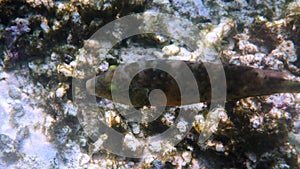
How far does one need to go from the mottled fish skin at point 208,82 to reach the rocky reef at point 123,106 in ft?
3.88

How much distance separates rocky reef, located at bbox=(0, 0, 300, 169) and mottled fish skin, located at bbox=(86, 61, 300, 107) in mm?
1183

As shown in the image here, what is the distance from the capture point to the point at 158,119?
4.36 meters

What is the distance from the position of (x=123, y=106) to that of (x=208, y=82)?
1.82 meters

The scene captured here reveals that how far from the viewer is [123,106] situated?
4391 millimetres

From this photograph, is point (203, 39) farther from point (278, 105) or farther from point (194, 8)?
point (278, 105)

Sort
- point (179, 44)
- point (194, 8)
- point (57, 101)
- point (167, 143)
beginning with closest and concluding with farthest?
point (167, 143) → point (57, 101) → point (179, 44) → point (194, 8)

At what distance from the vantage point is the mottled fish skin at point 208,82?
2.94m

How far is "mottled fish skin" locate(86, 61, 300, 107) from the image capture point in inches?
116

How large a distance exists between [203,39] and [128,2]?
5.32 ft

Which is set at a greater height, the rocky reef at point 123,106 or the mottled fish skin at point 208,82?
the mottled fish skin at point 208,82

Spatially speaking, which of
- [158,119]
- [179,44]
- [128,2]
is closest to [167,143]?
[158,119]

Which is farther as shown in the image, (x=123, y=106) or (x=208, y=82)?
(x=123, y=106)

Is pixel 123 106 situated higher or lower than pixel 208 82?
lower

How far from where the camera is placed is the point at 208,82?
294 cm
